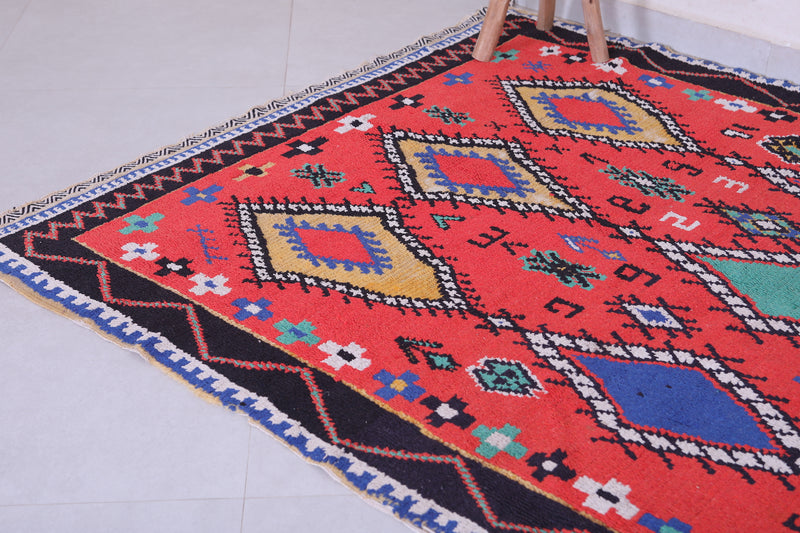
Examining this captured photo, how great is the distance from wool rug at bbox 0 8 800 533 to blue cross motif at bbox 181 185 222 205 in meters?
0.01

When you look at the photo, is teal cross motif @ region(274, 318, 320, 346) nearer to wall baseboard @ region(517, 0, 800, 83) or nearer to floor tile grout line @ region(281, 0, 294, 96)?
floor tile grout line @ region(281, 0, 294, 96)

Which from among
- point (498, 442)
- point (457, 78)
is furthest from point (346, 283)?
point (457, 78)

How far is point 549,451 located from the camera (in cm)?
138

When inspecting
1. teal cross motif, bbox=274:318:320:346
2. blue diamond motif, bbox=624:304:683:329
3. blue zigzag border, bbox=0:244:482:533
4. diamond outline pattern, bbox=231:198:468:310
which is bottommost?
blue zigzag border, bbox=0:244:482:533

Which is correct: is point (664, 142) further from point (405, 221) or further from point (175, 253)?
point (175, 253)

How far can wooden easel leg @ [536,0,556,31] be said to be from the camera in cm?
291

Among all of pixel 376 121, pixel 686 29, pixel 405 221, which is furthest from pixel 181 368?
pixel 686 29

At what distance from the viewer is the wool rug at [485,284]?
1367mm

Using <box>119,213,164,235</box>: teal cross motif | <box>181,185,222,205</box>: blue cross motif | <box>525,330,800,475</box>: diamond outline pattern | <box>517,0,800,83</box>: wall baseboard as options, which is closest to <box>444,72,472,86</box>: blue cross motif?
<box>517,0,800,83</box>: wall baseboard

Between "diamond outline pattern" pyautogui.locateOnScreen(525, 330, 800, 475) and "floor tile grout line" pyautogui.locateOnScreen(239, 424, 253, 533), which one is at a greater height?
"diamond outline pattern" pyautogui.locateOnScreen(525, 330, 800, 475)

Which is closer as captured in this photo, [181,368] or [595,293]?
[181,368]

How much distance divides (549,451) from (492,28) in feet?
5.62

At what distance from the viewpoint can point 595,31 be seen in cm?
270

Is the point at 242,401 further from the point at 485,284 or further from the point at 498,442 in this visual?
the point at 485,284
